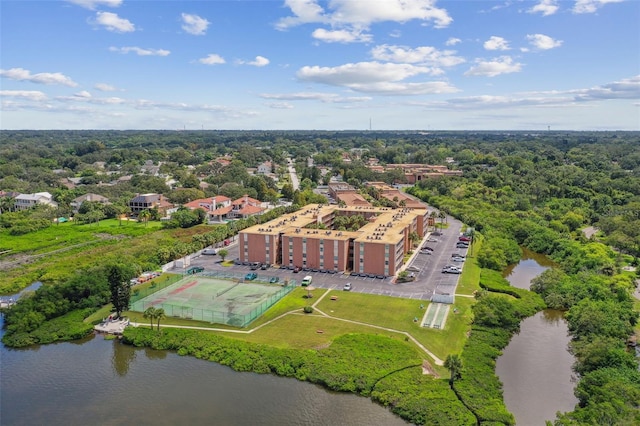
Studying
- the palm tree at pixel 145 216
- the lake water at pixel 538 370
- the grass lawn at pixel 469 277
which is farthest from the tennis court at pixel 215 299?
the palm tree at pixel 145 216

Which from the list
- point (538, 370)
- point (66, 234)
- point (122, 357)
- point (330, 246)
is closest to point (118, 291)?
point (122, 357)

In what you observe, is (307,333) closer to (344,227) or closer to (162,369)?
(162,369)

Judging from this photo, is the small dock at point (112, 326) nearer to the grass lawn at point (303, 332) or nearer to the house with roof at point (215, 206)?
the grass lawn at point (303, 332)

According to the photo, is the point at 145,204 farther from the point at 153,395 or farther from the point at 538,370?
the point at 538,370

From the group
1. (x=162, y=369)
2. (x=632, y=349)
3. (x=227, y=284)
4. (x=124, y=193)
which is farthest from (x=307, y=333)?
Result: (x=124, y=193)

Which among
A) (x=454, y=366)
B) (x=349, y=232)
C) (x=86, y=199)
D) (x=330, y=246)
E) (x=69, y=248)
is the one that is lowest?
(x=69, y=248)

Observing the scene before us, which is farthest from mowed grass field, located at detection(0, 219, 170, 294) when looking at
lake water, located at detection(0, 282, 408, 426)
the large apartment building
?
lake water, located at detection(0, 282, 408, 426)

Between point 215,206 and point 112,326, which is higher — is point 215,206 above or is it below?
above
